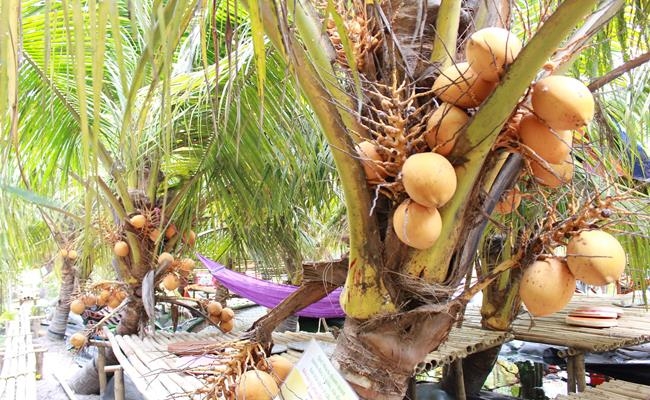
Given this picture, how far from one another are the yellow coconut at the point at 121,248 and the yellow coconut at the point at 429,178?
291cm

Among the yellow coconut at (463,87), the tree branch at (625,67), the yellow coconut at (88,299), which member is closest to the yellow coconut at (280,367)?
the yellow coconut at (463,87)

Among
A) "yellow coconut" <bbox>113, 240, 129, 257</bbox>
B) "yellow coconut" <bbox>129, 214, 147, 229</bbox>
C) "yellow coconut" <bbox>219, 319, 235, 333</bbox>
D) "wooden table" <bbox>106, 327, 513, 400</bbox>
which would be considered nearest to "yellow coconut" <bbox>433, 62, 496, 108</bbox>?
"wooden table" <bbox>106, 327, 513, 400</bbox>

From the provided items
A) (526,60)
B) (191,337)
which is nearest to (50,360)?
(191,337)

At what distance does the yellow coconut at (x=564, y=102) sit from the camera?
904 millimetres

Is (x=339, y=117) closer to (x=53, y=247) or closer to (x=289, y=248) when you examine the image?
(x=289, y=248)

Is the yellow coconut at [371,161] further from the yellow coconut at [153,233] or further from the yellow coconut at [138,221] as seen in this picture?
the yellow coconut at [153,233]

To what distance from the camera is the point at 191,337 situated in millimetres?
3508

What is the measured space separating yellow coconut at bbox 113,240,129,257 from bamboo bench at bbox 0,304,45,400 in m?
0.94

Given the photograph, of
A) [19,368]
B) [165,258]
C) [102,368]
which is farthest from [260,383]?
[102,368]

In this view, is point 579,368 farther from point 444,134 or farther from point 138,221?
point 444,134

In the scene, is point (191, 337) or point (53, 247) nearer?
point (191, 337)

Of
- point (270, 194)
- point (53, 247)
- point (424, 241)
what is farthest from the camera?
point (53, 247)

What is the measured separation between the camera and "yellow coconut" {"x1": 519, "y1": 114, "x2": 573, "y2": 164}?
98 centimetres

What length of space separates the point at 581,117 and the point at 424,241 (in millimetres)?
343
